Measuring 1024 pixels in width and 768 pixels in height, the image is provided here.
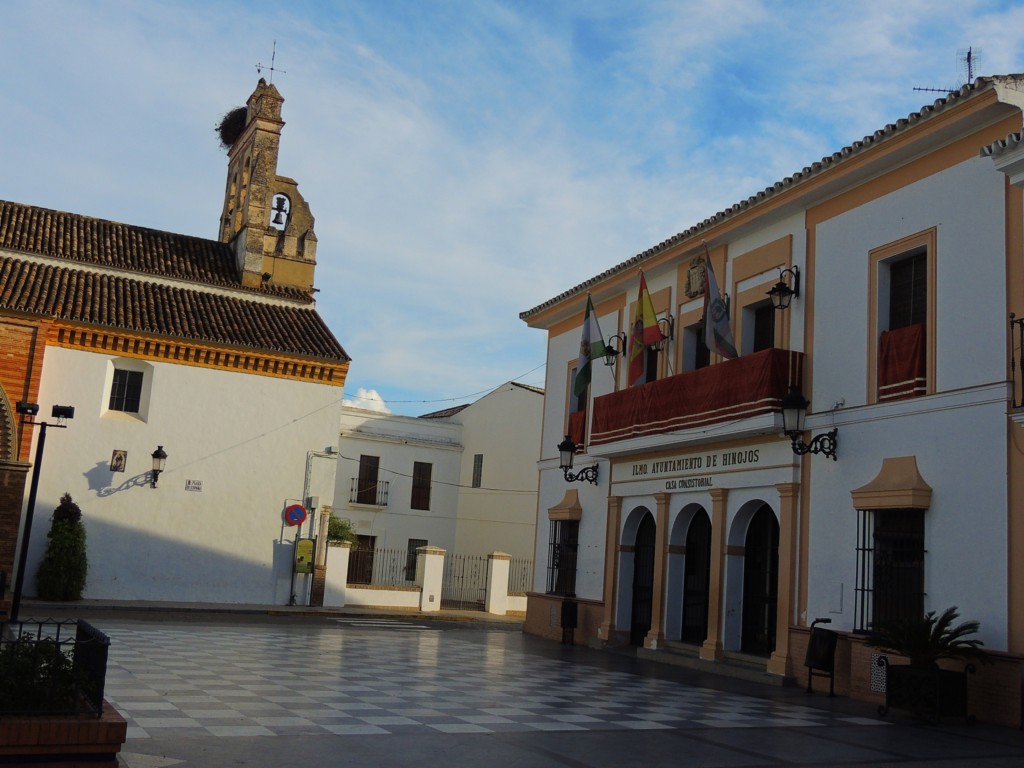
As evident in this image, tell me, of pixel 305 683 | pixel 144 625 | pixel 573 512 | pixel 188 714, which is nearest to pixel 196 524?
pixel 144 625

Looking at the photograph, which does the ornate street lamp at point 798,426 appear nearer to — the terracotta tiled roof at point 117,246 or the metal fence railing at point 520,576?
the terracotta tiled roof at point 117,246

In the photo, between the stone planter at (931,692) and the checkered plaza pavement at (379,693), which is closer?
the checkered plaza pavement at (379,693)

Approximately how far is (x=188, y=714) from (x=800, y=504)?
9.41 meters

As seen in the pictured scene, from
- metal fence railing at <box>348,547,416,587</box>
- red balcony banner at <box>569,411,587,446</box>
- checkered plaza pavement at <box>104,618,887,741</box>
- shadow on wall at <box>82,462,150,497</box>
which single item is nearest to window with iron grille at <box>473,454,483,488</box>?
metal fence railing at <box>348,547,416,587</box>

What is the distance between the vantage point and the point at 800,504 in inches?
593

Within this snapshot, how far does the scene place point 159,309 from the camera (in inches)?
1054

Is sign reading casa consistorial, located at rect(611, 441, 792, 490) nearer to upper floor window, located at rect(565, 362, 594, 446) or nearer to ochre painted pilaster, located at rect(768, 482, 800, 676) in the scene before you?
ochre painted pilaster, located at rect(768, 482, 800, 676)

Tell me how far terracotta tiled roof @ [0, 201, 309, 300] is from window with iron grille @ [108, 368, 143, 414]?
3926 millimetres

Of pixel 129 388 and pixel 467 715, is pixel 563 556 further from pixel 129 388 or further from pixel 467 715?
pixel 467 715

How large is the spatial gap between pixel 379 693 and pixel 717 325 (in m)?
8.07

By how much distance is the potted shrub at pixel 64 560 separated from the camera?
2320 centimetres

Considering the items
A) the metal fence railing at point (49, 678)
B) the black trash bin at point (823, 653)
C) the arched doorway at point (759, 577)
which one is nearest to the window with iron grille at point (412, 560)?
the arched doorway at point (759, 577)

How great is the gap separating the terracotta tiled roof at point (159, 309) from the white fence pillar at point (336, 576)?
5.12 meters

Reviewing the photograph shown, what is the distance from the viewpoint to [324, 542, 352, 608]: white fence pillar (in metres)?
27.0
